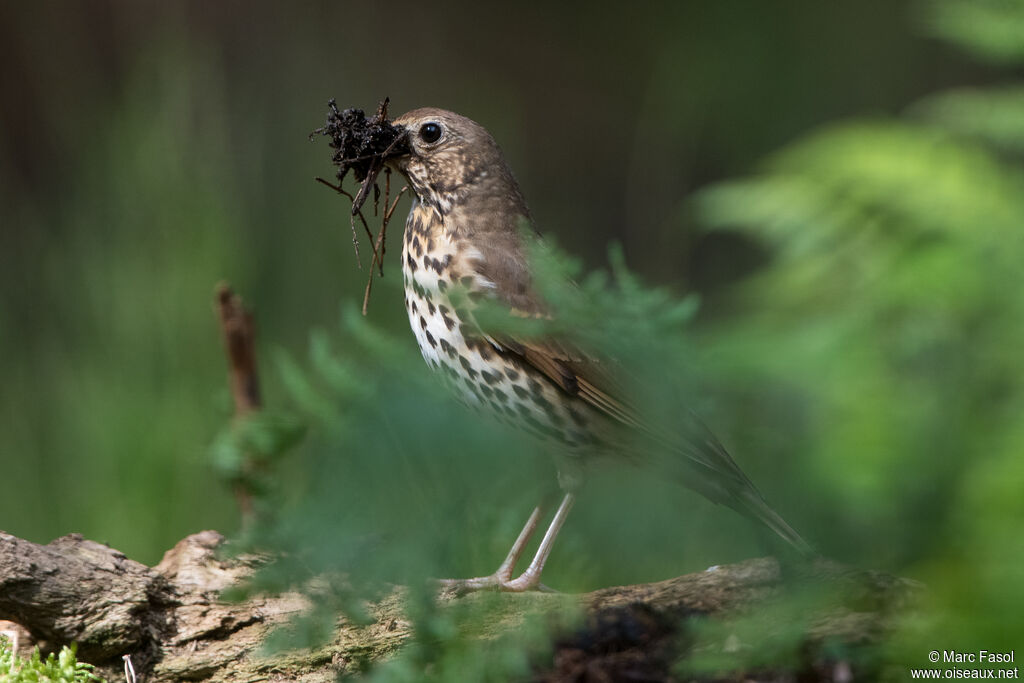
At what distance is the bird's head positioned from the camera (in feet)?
8.33

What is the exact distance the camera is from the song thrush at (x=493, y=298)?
2.26 metres

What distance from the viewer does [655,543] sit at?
1169 mm

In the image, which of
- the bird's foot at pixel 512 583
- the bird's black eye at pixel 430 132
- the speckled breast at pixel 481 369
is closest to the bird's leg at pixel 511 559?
the bird's foot at pixel 512 583

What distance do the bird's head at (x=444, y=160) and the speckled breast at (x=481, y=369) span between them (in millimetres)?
211

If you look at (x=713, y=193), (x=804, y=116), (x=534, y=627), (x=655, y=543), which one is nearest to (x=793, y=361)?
(x=655, y=543)

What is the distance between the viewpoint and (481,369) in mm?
2291

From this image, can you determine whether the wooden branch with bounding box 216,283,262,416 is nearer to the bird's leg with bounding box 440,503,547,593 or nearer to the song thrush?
the song thrush

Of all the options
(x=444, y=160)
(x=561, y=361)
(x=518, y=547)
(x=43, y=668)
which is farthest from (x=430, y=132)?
(x=43, y=668)

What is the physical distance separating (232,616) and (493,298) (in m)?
0.77

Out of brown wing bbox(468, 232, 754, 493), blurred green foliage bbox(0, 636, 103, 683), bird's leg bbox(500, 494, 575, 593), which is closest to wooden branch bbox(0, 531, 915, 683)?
blurred green foliage bbox(0, 636, 103, 683)

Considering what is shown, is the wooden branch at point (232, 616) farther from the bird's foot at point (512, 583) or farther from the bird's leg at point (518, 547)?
the bird's leg at point (518, 547)

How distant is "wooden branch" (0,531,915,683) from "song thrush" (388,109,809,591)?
21 centimetres

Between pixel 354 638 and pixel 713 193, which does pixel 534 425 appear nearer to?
pixel 354 638

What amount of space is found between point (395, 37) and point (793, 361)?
454 cm
